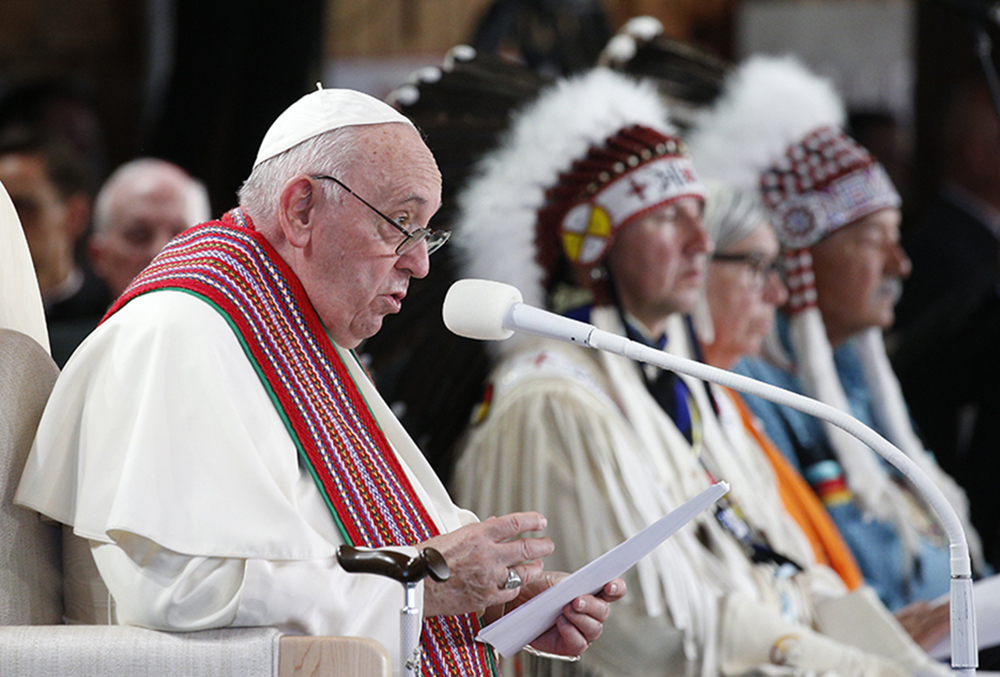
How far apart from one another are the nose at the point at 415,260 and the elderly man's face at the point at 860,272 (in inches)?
87.1

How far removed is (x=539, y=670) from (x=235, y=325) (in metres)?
0.81

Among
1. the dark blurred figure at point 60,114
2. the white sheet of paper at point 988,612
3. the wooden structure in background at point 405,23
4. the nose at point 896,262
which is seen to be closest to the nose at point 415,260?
the white sheet of paper at point 988,612

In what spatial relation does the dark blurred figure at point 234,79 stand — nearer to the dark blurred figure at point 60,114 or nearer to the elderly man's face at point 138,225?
the dark blurred figure at point 60,114

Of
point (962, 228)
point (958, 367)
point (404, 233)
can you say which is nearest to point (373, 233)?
point (404, 233)

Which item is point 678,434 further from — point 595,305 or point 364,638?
point 364,638

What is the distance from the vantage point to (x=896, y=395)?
3.87m

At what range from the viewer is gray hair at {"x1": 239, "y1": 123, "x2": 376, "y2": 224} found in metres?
1.83

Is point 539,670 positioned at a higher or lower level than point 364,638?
lower

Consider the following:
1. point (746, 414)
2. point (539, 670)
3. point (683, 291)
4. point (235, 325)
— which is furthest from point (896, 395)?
point (235, 325)

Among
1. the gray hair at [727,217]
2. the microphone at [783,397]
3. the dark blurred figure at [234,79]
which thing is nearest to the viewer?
the microphone at [783,397]

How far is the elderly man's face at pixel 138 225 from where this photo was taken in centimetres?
372

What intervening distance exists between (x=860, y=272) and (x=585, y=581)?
2351mm

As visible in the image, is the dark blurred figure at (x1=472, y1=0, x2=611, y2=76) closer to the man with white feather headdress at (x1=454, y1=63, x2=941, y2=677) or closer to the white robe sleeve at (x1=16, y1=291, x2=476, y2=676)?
the man with white feather headdress at (x1=454, y1=63, x2=941, y2=677)

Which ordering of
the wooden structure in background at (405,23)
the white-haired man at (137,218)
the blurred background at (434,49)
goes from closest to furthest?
the white-haired man at (137,218) < the blurred background at (434,49) < the wooden structure in background at (405,23)
